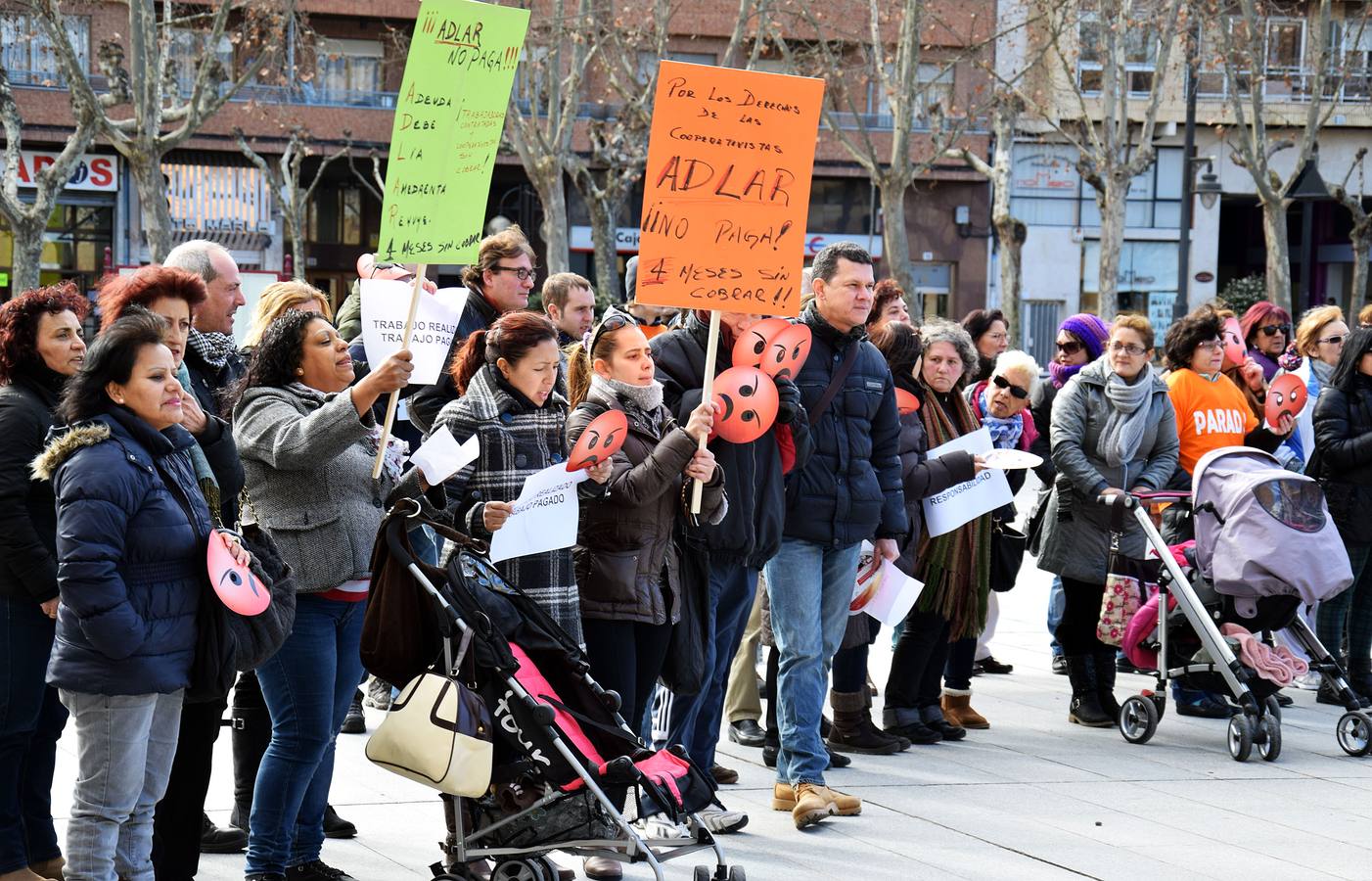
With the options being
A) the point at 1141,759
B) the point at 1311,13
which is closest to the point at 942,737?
the point at 1141,759

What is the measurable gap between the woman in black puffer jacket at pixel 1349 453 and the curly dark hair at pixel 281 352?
5980 mm

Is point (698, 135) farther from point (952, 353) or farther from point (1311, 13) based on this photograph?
point (1311, 13)

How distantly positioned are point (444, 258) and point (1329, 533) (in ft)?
15.4

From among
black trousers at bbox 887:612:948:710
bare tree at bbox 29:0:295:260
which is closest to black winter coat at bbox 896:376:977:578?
black trousers at bbox 887:612:948:710

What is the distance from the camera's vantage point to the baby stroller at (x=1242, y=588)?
26.3 ft

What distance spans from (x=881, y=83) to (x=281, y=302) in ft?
109

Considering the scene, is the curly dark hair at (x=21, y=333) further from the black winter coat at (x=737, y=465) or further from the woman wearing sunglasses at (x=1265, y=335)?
the woman wearing sunglasses at (x=1265, y=335)

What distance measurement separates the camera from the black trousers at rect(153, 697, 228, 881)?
5.11 meters

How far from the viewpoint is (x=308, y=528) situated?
5367 mm

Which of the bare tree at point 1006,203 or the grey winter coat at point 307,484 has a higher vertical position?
the bare tree at point 1006,203

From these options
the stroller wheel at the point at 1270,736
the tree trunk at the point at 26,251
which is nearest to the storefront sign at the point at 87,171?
the tree trunk at the point at 26,251

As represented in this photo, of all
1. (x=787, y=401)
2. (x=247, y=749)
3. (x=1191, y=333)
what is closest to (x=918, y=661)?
(x=787, y=401)

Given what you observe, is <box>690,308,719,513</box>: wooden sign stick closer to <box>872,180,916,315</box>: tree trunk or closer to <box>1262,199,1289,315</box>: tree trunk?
<box>872,180,916,315</box>: tree trunk

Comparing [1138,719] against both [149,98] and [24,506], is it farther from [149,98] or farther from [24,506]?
[149,98]
